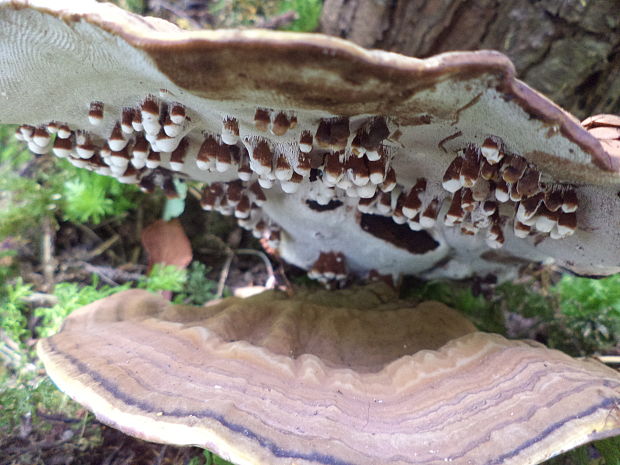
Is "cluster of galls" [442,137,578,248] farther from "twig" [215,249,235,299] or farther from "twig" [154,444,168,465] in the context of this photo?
"twig" [215,249,235,299]

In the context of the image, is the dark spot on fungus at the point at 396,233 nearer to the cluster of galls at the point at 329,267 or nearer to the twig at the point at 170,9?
the cluster of galls at the point at 329,267

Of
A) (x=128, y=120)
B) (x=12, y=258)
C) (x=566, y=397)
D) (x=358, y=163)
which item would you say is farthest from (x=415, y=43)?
(x=12, y=258)

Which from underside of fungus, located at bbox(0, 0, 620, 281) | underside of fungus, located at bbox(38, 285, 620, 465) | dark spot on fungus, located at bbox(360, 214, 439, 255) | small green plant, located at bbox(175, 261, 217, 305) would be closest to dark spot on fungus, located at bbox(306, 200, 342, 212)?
underside of fungus, located at bbox(0, 0, 620, 281)

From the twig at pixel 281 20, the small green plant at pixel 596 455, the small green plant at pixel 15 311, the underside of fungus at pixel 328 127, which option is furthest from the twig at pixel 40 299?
the small green plant at pixel 596 455

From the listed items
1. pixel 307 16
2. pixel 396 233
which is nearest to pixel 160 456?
pixel 396 233

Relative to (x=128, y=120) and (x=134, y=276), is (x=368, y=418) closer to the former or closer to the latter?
(x=128, y=120)

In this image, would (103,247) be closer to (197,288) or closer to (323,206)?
(197,288)

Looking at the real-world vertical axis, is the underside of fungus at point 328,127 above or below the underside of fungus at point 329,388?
above
